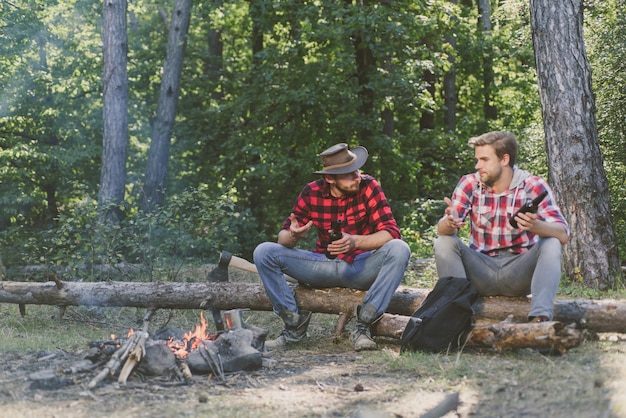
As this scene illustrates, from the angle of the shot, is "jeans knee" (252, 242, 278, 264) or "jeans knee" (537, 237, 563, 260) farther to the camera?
"jeans knee" (252, 242, 278, 264)

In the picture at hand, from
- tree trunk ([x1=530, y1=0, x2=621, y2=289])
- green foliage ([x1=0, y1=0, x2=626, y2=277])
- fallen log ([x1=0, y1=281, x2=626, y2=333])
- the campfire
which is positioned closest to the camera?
the campfire

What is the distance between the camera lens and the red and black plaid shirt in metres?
6.18

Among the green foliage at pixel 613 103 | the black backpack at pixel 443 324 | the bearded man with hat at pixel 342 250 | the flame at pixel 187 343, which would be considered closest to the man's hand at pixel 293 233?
the bearded man with hat at pixel 342 250

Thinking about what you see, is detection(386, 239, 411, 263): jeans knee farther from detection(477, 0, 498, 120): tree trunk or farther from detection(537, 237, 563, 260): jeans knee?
detection(477, 0, 498, 120): tree trunk

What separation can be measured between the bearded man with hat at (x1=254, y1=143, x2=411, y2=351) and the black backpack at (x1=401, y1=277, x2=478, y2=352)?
0.44m

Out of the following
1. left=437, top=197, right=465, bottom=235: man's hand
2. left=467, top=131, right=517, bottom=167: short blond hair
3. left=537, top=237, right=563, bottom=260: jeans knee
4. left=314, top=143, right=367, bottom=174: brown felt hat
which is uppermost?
left=467, top=131, right=517, bottom=167: short blond hair

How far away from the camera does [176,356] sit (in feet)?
16.9

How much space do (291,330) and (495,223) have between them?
72.9 inches

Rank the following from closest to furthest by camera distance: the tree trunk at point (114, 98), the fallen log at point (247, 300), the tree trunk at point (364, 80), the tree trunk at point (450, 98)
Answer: the fallen log at point (247, 300)
the tree trunk at point (114, 98)
the tree trunk at point (364, 80)
the tree trunk at point (450, 98)

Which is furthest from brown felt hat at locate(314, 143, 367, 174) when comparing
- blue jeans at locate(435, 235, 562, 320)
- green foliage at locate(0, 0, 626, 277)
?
green foliage at locate(0, 0, 626, 277)

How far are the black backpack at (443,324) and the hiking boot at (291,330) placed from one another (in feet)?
3.46

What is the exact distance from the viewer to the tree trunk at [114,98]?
13.5 metres


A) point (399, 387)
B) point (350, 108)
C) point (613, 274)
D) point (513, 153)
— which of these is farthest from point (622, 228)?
point (399, 387)

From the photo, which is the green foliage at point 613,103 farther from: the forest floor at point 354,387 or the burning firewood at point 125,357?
the burning firewood at point 125,357
